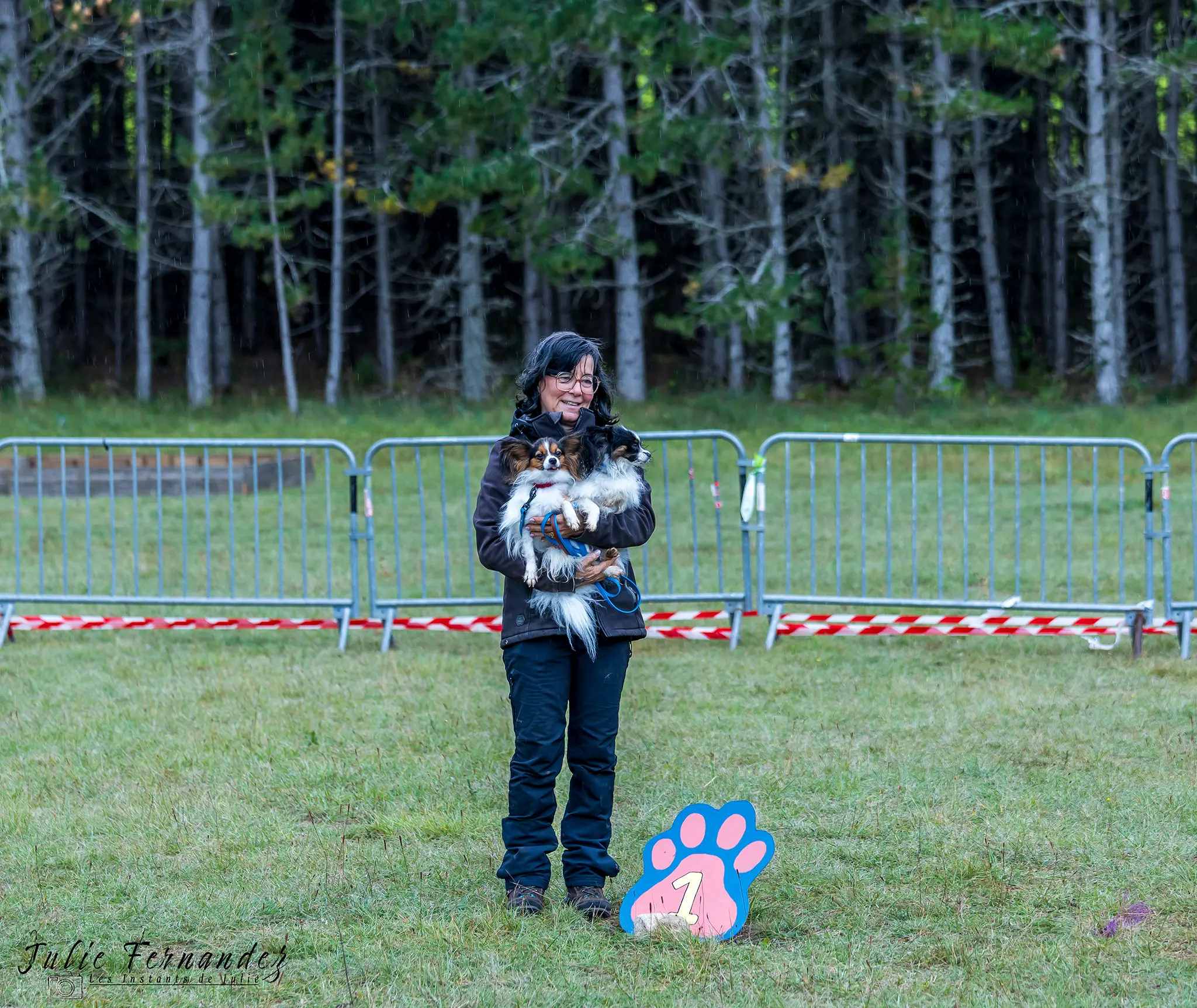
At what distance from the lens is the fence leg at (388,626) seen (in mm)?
9156

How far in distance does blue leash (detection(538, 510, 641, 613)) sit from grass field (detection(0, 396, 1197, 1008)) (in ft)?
3.26

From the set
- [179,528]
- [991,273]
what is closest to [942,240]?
[991,273]

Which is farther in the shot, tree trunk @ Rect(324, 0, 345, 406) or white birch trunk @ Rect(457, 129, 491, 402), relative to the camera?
white birch trunk @ Rect(457, 129, 491, 402)

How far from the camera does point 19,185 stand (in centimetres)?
2434

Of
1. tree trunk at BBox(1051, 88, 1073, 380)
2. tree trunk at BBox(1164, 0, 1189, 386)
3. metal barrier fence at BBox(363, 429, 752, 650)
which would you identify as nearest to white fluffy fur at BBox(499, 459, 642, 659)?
metal barrier fence at BBox(363, 429, 752, 650)

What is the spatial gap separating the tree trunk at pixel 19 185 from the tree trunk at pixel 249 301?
426 inches

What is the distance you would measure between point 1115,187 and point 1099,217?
2750 mm

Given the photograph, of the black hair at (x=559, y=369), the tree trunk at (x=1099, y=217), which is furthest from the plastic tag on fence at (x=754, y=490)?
the tree trunk at (x=1099, y=217)

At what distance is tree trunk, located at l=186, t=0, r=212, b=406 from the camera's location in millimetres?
25094

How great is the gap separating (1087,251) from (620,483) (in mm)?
37629

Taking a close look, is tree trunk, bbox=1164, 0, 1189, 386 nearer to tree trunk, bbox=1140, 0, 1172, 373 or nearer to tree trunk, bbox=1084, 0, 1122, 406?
tree trunk, bbox=1140, 0, 1172, 373

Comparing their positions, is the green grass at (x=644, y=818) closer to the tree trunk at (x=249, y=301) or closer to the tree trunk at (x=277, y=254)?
the tree trunk at (x=277, y=254)

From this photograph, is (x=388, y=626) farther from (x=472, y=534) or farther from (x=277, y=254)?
(x=277, y=254)

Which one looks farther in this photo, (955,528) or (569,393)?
(955,528)
